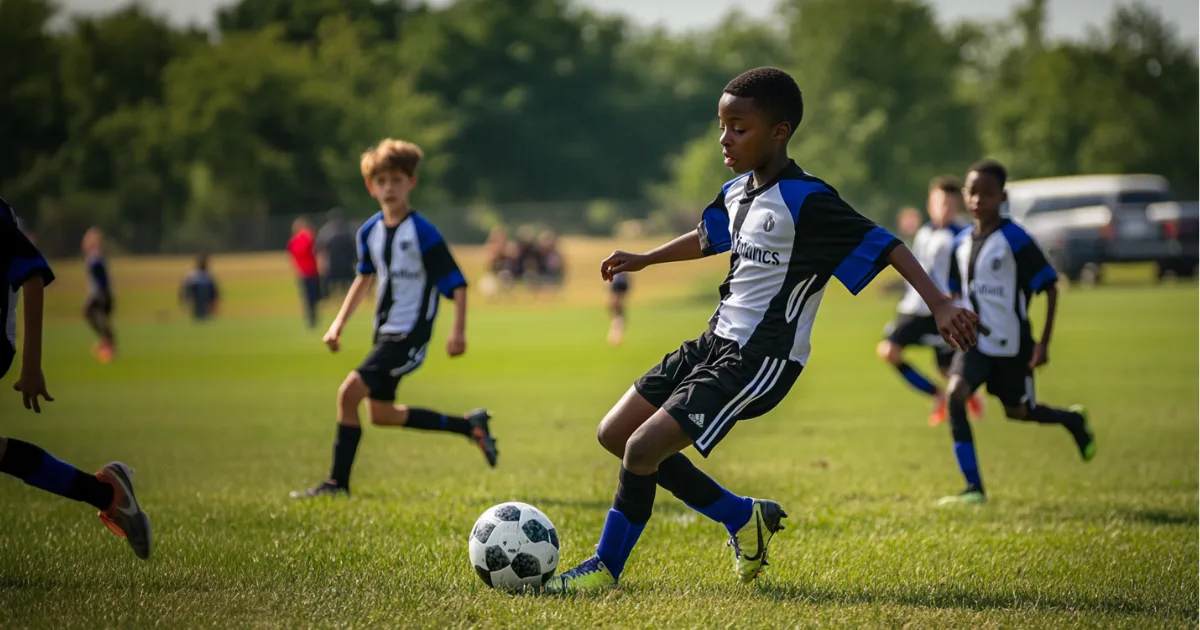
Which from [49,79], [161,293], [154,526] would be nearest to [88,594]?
[154,526]

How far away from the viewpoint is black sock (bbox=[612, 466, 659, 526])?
16.3 ft

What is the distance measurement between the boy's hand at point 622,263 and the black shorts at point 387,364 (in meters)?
2.82

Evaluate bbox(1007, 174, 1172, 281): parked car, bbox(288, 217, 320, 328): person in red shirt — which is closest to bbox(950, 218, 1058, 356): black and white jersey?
bbox(288, 217, 320, 328): person in red shirt

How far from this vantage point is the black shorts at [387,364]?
777 centimetres

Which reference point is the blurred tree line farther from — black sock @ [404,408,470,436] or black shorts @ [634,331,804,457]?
black shorts @ [634,331,804,457]

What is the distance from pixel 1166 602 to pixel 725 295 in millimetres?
2001

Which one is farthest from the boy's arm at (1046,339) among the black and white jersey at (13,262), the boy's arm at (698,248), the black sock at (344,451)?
the black and white jersey at (13,262)

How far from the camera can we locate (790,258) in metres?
4.92

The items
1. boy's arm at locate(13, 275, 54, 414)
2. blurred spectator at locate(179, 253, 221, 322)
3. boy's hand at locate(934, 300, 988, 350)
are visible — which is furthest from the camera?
blurred spectator at locate(179, 253, 221, 322)

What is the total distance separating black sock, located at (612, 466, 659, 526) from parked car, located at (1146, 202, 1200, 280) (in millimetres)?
31856

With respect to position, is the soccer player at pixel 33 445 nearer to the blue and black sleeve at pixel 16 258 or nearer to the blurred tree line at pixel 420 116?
the blue and black sleeve at pixel 16 258

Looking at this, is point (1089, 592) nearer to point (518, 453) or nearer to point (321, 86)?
point (518, 453)

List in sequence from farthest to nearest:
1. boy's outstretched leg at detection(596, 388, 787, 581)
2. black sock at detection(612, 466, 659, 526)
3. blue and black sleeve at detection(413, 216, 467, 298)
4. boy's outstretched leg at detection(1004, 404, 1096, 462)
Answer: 1. boy's outstretched leg at detection(1004, 404, 1096, 462)
2. blue and black sleeve at detection(413, 216, 467, 298)
3. boy's outstretched leg at detection(596, 388, 787, 581)
4. black sock at detection(612, 466, 659, 526)

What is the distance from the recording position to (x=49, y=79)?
5684 centimetres
